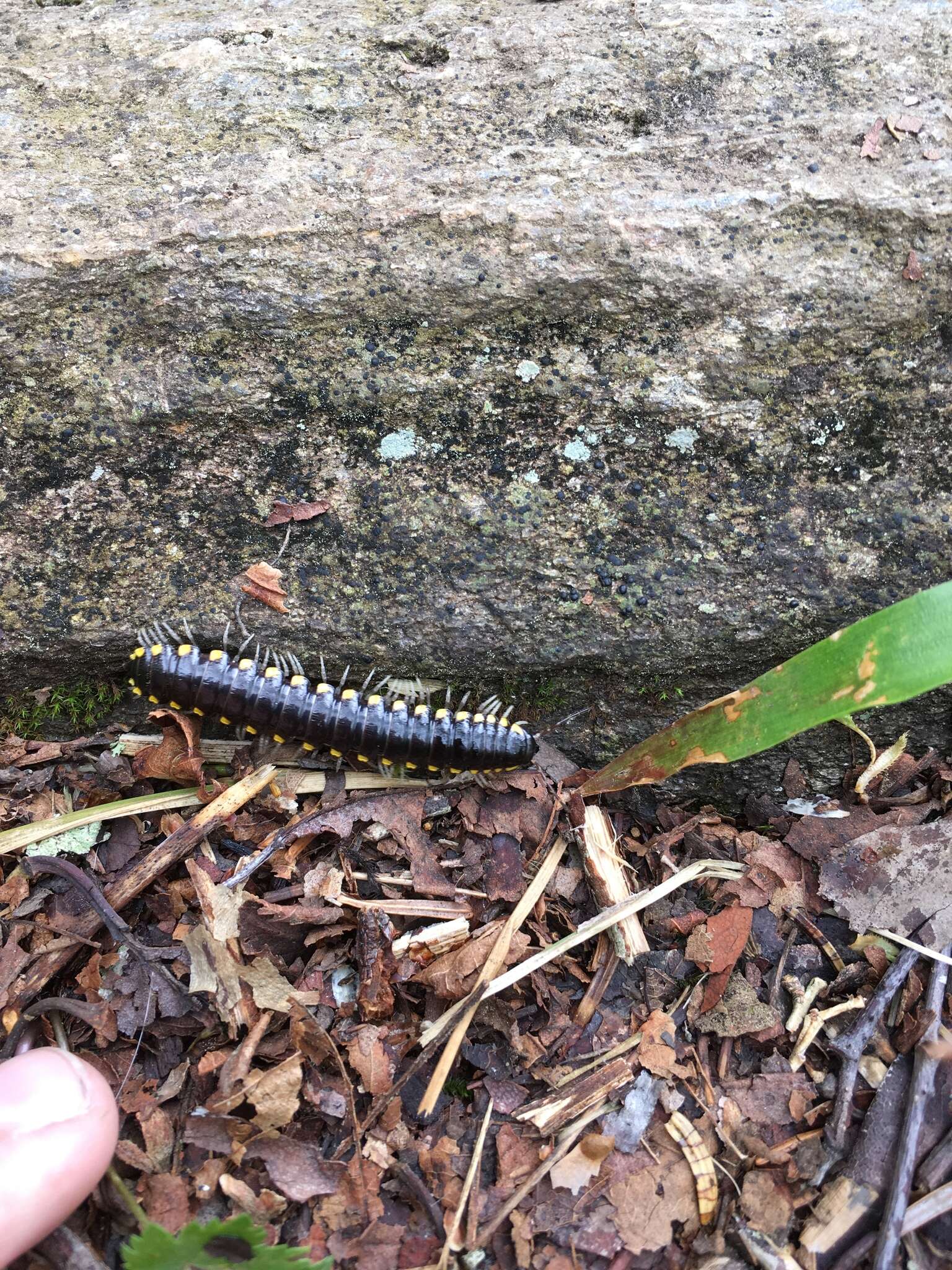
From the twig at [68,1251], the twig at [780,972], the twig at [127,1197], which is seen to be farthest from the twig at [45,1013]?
the twig at [780,972]

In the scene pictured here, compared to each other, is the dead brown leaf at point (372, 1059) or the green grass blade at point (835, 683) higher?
the green grass blade at point (835, 683)

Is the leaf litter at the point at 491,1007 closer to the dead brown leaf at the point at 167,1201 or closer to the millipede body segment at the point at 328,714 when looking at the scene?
the dead brown leaf at the point at 167,1201

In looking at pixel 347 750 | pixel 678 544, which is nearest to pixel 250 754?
pixel 347 750

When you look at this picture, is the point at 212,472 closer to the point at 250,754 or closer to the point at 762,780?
the point at 250,754

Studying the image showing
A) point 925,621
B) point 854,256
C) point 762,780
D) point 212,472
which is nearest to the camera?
point 925,621

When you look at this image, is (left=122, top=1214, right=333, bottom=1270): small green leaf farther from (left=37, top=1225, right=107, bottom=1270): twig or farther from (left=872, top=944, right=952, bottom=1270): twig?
(left=872, top=944, right=952, bottom=1270): twig

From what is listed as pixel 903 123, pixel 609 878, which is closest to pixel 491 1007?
pixel 609 878

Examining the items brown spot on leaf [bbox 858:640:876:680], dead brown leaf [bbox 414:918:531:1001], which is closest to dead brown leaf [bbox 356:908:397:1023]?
dead brown leaf [bbox 414:918:531:1001]
